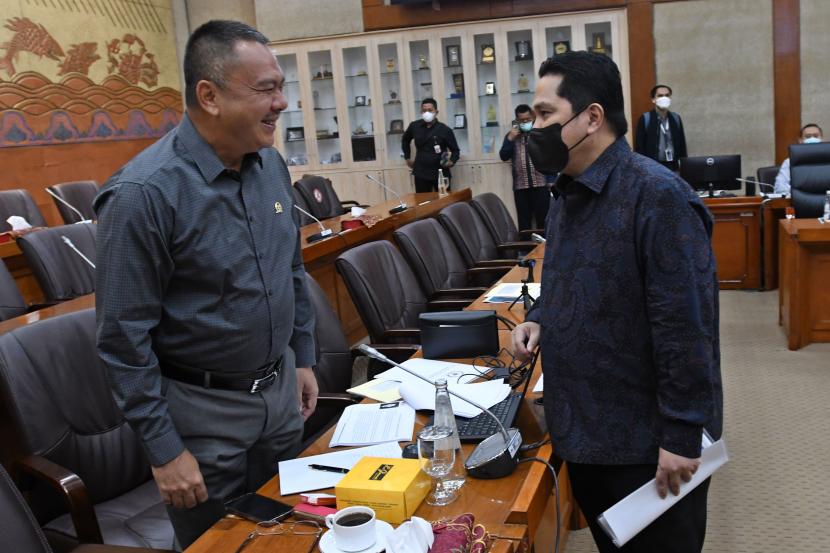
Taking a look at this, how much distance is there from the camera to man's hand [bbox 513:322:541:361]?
5.71 feet

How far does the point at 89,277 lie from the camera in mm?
4051

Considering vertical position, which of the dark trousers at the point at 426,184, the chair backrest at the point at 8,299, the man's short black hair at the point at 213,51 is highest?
the man's short black hair at the point at 213,51

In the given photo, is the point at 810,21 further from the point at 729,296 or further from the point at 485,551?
the point at 485,551

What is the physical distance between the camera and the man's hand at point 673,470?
1.34 meters

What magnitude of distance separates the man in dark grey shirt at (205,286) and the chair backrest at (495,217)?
10.4 ft

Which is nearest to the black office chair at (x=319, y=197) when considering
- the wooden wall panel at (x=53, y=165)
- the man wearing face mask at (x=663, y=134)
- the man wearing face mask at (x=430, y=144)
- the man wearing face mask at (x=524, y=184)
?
the man wearing face mask at (x=430, y=144)

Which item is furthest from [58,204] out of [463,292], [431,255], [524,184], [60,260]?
[524,184]

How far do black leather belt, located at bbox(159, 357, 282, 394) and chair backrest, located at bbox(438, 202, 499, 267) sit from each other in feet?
8.51

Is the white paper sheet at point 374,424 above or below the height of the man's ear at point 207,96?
below

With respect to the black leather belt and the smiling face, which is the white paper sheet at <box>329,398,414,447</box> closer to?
the black leather belt

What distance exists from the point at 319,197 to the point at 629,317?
556 cm

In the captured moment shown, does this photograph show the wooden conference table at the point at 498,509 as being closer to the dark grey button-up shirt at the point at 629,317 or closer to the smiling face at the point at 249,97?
the dark grey button-up shirt at the point at 629,317

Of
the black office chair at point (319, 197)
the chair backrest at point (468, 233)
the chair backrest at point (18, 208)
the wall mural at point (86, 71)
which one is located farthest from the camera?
the wall mural at point (86, 71)

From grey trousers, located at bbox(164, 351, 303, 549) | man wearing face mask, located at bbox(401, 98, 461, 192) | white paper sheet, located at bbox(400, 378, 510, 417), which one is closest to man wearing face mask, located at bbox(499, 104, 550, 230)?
man wearing face mask, located at bbox(401, 98, 461, 192)
